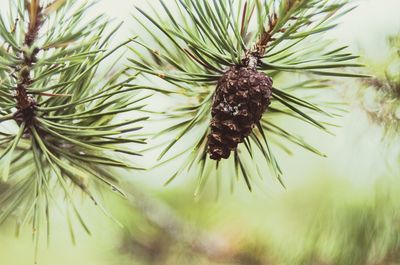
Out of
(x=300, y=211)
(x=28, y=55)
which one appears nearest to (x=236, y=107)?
(x=28, y=55)

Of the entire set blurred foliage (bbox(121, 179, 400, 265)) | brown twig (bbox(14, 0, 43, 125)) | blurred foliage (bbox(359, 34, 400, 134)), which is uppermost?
blurred foliage (bbox(359, 34, 400, 134))

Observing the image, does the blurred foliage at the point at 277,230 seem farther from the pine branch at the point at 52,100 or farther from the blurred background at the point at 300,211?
the pine branch at the point at 52,100

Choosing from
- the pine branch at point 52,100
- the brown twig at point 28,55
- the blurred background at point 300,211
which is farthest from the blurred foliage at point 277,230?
the brown twig at point 28,55

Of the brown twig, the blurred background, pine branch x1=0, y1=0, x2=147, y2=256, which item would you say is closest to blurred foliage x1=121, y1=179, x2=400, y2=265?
the blurred background

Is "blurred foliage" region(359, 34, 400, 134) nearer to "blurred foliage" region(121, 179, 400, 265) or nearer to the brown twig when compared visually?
"blurred foliage" region(121, 179, 400, 265)

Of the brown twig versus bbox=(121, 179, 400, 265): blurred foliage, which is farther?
bbox=(121, 179, 400, 265): blurred foliage

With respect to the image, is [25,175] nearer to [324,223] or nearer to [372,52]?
[324,223]
